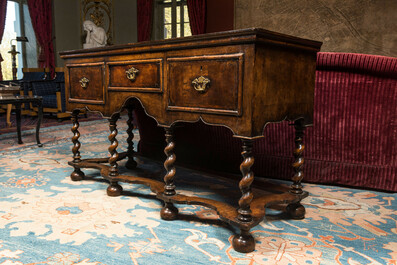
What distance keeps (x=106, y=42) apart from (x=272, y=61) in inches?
375

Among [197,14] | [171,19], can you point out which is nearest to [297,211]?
[197,14]

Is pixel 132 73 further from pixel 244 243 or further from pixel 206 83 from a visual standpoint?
pixel 244 243

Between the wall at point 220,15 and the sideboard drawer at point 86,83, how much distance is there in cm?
687

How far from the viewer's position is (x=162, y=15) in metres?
10.0

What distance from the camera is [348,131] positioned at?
2.46 m

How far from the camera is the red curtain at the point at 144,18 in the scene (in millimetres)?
9883

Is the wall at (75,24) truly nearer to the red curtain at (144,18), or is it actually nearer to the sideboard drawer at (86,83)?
the red curtain at (144,18)

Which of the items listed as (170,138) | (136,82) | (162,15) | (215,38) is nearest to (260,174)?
(170,138)

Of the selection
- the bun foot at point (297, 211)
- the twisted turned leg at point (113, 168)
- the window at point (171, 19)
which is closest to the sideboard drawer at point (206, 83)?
the twisted turned leg at point (113, 168)

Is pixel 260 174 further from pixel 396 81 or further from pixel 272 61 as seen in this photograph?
pixel 272 61

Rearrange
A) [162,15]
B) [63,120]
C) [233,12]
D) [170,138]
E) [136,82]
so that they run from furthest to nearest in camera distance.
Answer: [162,15]
[233,12]
[63,120]
[136,82]
[170,138]

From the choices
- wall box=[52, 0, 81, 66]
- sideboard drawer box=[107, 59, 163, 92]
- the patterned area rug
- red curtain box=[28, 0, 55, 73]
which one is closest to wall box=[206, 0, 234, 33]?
wall box=[52, 0, 81, 66]

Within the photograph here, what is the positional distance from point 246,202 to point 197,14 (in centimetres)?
832

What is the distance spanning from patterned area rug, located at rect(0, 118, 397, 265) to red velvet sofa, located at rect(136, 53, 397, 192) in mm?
135
